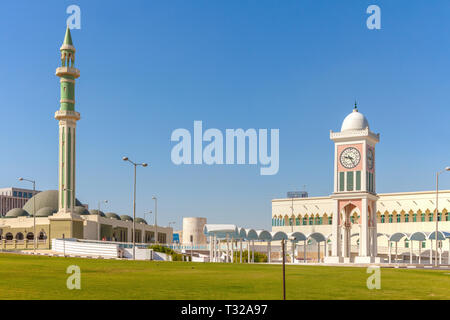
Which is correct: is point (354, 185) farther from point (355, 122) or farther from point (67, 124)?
point (67, 124)

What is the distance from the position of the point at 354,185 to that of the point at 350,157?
3199mm

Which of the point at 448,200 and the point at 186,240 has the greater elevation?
the point at 448,200

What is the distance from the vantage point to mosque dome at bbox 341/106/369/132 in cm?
6894

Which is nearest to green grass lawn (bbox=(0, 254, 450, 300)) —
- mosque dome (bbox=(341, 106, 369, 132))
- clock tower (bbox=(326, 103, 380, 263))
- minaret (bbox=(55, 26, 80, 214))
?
clock tower (bbox=(326, 103, 380, 263))

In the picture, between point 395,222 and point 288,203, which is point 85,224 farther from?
point 395,222

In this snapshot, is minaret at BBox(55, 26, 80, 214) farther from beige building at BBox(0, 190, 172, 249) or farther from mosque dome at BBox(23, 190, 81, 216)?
mosque dome at BBox(23, 190, 81, 216)

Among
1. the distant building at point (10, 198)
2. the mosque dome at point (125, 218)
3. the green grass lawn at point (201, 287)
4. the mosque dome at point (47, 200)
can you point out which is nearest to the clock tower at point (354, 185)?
the green grass lawn at point (201, 287)

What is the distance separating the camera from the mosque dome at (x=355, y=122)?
68.9 meters

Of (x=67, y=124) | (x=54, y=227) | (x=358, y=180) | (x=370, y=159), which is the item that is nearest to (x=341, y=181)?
(x=358, y=180)

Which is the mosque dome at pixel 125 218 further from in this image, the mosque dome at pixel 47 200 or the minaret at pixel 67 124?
the minaret at pixel 67 124

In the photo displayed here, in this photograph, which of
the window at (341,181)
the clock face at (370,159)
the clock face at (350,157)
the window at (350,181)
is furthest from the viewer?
the window at (341,181)
